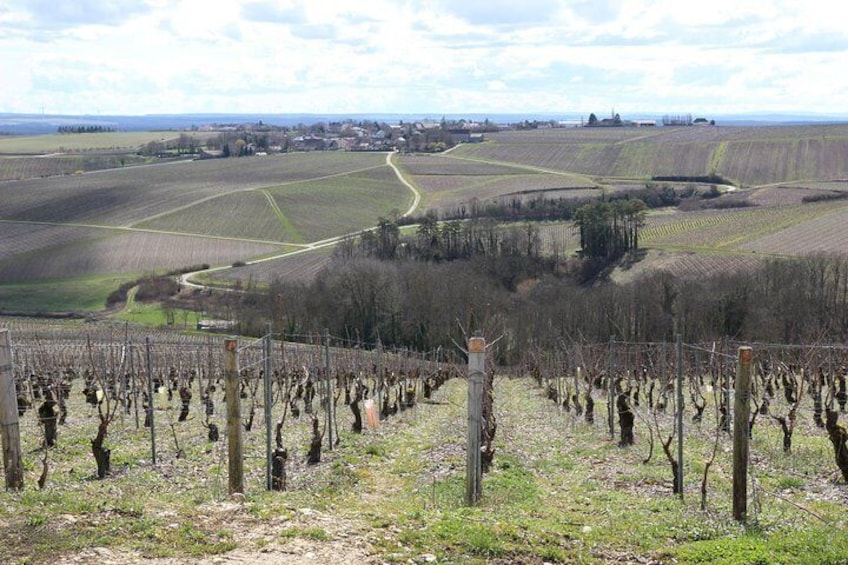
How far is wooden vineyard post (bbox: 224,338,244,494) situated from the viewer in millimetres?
12430

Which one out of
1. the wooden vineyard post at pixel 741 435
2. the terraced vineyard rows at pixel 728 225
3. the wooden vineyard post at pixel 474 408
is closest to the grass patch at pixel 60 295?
the terraced vineyard rows at pixel 728 225

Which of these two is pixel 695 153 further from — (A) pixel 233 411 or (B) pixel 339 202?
(A) pixel 233 411

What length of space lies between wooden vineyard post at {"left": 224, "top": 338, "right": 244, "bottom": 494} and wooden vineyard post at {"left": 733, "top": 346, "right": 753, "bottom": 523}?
6822 mm

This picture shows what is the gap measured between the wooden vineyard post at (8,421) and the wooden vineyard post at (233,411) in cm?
291

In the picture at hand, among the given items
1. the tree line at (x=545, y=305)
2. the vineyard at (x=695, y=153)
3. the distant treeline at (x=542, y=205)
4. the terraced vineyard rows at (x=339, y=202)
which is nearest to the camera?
the tree line at (x=545, y=305)

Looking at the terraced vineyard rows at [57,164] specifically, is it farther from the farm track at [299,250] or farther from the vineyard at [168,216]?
the farm track at [299,250]

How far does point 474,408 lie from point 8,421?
6522mm

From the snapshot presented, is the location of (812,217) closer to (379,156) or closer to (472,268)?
(472,268)

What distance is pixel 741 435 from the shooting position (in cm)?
1201

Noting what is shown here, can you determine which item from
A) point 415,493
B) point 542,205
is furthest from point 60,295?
point 415,493

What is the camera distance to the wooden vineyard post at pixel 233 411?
12430 millimetres

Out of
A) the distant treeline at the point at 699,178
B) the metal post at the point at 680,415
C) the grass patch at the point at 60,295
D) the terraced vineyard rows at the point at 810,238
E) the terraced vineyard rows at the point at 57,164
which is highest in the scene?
the terraced vineyard rows at the point at 57,164

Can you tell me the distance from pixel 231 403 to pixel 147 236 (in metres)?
95.1

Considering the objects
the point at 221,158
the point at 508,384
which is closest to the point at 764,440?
the point at 508,384
